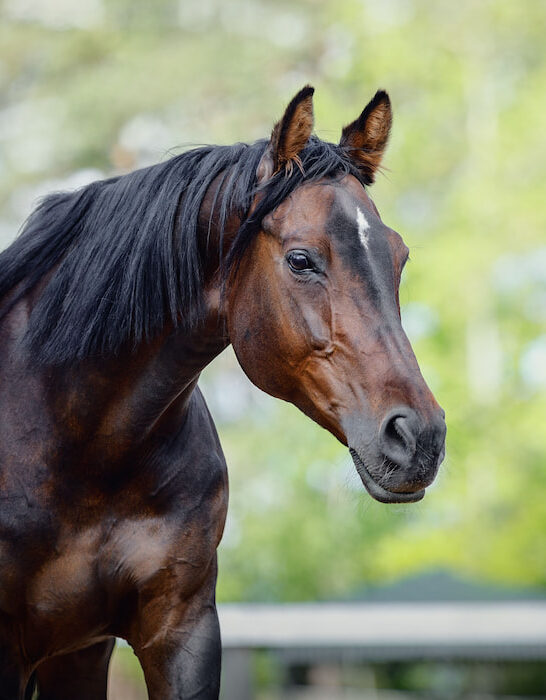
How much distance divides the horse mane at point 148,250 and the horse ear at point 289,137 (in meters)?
0.03

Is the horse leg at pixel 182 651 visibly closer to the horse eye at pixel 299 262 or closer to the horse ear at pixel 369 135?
the horse eye at pixel 299 262

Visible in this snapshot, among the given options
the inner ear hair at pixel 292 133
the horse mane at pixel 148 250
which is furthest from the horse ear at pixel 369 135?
the inner ear hair at pixel 292 133

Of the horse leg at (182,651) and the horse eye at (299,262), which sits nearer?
the horse eye at (299,262)

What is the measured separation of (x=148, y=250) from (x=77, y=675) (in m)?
1.67

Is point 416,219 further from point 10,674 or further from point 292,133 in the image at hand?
point 10,674

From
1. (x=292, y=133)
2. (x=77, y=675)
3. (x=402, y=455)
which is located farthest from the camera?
(x=77, y=675)

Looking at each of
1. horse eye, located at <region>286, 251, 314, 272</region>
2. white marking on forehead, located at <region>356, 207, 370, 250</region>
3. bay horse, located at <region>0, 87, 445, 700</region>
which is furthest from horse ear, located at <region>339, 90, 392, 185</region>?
horse eye, located at <region>286, 251, 314, 272</region>

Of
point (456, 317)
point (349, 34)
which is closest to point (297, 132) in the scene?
point (456, 317)

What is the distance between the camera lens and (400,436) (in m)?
2.68

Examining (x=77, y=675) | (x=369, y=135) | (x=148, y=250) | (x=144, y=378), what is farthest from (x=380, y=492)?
(x=77, y=675)

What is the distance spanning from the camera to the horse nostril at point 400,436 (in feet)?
8.70

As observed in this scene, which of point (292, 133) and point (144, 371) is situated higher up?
point (292, 133)

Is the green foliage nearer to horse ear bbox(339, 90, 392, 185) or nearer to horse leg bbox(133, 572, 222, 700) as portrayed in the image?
horse leg bbox(133, 572, 222, 700)

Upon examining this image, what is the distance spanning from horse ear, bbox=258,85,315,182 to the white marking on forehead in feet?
0.91
